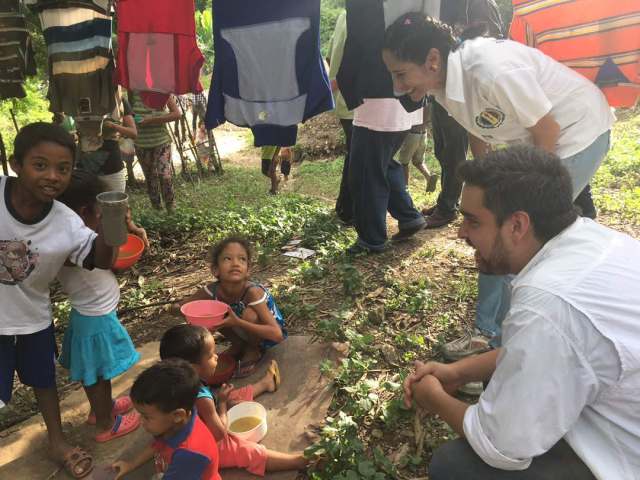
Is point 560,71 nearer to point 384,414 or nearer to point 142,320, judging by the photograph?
point 384,414

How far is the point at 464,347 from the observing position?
3.01 metres

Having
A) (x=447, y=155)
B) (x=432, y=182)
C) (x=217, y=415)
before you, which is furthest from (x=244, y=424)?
(x=432, y=182)

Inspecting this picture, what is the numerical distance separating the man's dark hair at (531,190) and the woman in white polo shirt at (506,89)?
0.90m

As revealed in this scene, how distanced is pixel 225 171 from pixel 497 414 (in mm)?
9317

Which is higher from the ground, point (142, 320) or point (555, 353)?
point (555, 353)

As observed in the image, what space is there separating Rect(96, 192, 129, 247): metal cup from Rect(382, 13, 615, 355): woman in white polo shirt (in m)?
1.58

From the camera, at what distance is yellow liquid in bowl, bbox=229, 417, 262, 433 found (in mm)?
2504

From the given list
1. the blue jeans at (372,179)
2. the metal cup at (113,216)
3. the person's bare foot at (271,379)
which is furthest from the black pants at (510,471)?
the blue jeans at (372,179)

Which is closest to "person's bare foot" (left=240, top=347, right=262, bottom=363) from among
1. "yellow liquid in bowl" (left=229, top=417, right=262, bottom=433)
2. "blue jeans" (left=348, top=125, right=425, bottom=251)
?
"yellow liquid in bowl" (left=229, top=417, right=262, bottom=433)

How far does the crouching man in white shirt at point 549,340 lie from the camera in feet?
4.49

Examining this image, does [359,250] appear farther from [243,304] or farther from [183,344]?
[183,344]

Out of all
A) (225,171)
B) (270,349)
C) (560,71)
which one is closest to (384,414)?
(270,349)

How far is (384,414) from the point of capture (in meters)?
2.55

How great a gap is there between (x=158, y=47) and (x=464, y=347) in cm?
271
